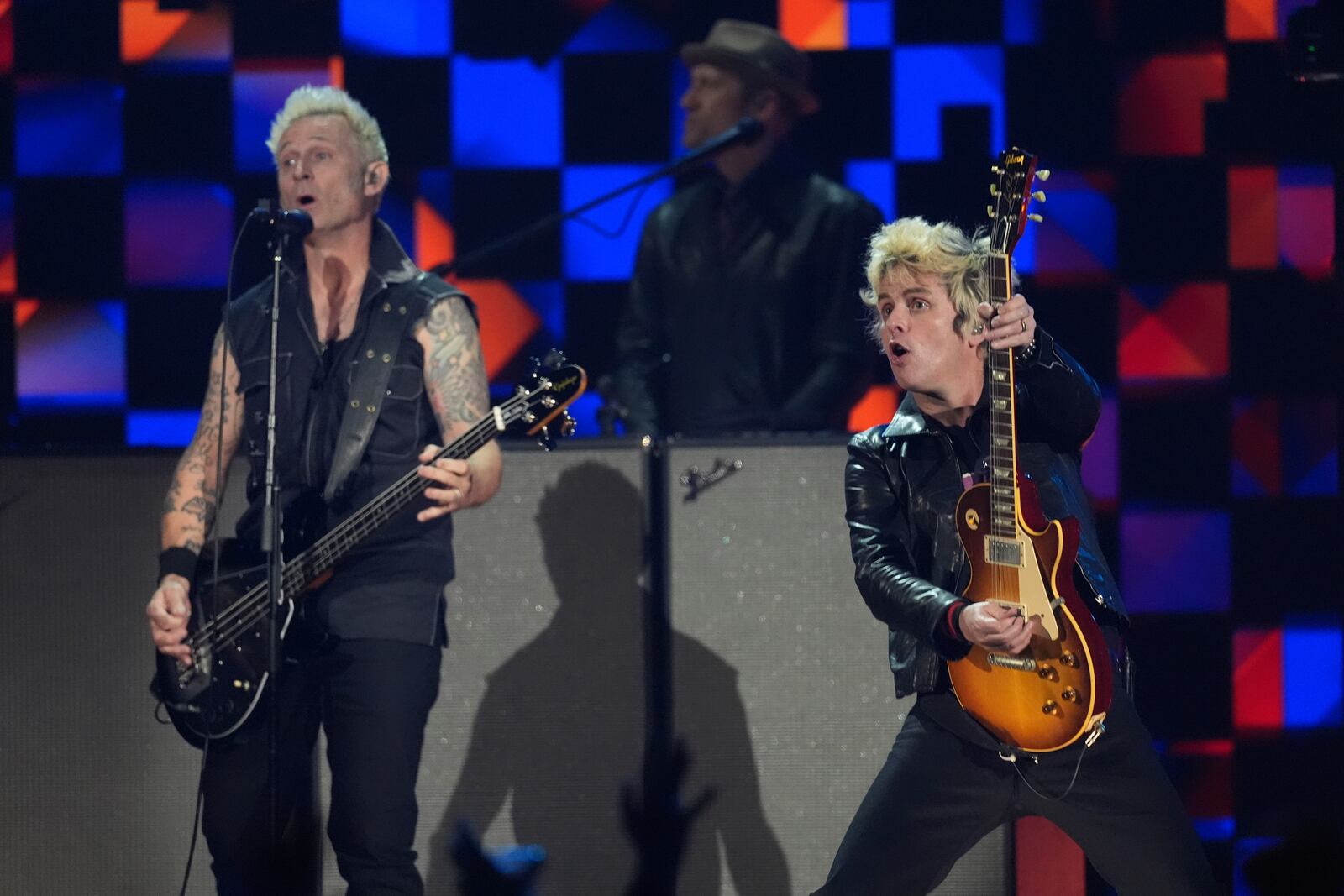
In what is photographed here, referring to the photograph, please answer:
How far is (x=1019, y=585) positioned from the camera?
3.03 metres

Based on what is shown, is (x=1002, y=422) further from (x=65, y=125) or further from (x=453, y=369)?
(x=65, y=125)

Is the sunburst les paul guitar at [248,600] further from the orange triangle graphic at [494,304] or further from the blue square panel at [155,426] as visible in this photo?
the blue square panel at [155,426]

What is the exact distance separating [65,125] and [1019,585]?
4.36 m

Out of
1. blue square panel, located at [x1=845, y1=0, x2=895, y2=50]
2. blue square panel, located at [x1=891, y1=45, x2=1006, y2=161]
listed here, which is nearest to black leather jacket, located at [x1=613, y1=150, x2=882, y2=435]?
blue square panel, located at [x1=891, y1=45, x2=1006, y2=161]

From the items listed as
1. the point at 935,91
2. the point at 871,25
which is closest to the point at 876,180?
the point at 935,91

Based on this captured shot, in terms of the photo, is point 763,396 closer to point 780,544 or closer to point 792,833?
point 780,544

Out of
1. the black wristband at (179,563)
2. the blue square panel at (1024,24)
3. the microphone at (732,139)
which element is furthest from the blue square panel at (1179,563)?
the black wristband at (179,563)

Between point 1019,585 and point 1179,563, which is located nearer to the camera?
point 1019,585

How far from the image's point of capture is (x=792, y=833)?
441 centimetres

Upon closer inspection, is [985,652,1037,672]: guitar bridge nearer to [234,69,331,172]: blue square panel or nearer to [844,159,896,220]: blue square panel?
[844,159,896,220]: blue square panel

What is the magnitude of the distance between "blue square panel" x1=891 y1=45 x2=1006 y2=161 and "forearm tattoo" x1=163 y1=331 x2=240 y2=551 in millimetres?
2814

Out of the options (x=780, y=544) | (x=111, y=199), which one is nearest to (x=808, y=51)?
(x=780, y=544)

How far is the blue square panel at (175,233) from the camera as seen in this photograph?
19.7 feet

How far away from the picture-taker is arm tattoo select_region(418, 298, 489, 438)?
3842 millimetres
